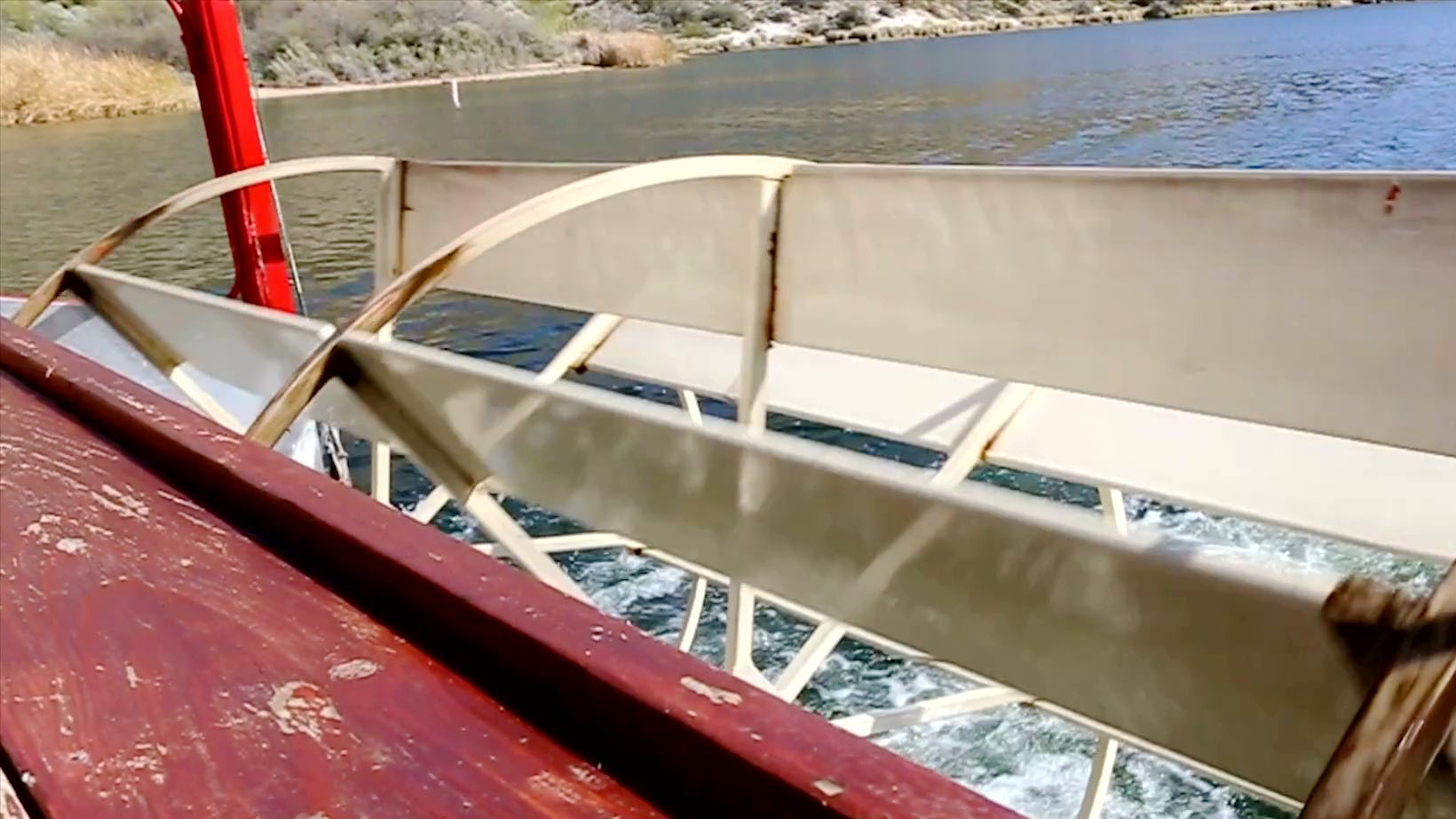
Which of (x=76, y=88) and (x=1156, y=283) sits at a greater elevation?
(x=1156, y=283)

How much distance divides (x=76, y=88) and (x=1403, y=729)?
2660 cm

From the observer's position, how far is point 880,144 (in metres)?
13.5

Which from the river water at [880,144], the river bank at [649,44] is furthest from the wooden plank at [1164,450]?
the river bank at [649,44]

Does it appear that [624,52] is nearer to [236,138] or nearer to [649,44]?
[649,44]

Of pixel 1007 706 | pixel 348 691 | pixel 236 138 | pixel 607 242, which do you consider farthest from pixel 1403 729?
pixel 236 138

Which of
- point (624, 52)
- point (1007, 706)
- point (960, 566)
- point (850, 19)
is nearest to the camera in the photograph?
point (960, 566)

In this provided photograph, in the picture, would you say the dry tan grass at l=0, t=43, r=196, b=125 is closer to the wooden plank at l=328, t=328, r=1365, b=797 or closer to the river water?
the river water

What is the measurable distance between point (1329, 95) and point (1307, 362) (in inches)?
479

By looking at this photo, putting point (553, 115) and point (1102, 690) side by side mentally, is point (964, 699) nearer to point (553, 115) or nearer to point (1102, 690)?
point (1102, 690)

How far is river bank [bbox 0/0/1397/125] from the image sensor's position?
78.0 feet

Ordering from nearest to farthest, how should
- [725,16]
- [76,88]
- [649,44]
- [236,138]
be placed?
1. [236,138]
2. [76,88]
3. [649,44]
4. [725,16]

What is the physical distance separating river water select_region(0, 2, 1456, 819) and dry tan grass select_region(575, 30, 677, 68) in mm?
6445

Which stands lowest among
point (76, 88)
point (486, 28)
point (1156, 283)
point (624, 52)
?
point (624, 52)

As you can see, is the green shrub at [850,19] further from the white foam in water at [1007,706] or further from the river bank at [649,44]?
the white foam in water at [1007,706]
